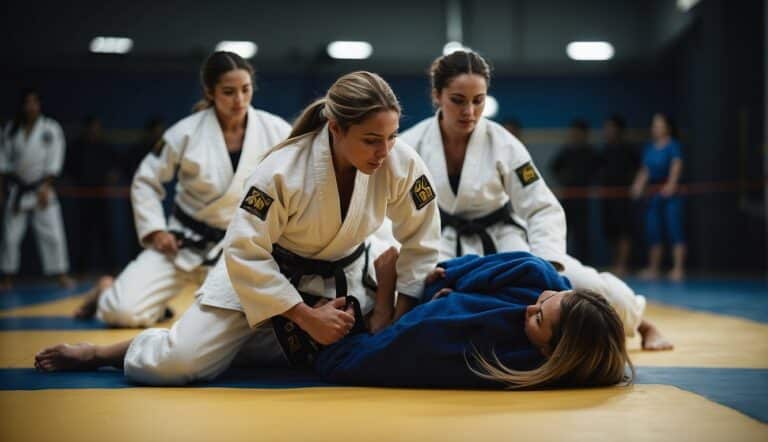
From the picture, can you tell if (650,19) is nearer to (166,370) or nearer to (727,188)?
(727,188)

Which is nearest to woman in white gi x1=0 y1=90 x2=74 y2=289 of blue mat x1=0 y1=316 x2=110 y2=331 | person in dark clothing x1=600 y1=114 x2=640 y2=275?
blue mat x1=0 y1=316 x2=110 y2=331

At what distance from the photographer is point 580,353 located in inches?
95.9

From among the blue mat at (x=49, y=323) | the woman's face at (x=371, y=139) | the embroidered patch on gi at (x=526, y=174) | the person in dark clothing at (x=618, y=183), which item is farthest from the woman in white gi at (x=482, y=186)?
the person in dark clothing at (x=618, y=183)

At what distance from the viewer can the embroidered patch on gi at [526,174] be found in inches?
142

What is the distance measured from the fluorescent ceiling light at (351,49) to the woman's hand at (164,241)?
23.4 ft

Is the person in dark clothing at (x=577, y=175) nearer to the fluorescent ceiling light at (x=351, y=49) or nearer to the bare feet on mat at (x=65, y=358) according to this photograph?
the fluorescent ceiling light at (x=351, y=49)

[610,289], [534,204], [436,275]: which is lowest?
[610,289]

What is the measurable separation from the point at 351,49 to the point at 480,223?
772 cm

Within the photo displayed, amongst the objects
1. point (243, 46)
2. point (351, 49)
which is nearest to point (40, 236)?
point (243, 46)

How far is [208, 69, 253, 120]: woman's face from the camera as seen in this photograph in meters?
4.06

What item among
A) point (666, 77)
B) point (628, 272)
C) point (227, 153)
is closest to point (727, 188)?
point (628, 272)

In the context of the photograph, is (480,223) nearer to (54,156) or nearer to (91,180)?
(54,156)

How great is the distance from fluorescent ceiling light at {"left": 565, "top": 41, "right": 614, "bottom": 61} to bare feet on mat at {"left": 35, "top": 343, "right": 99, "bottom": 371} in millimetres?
9379

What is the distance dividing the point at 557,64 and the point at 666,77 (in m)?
1.46
